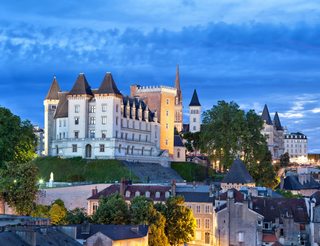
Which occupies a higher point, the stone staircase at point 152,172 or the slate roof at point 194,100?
the slate roof at point 194,100

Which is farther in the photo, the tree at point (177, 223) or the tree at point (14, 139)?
the tree at point (14, 139)

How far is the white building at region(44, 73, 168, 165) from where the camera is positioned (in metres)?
106

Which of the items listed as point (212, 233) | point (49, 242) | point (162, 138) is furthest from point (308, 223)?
point (162, 138)

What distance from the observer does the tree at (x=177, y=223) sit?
222ft

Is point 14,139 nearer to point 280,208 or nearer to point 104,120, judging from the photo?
point 104,120

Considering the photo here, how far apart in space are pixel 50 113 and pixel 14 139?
93.6 ft

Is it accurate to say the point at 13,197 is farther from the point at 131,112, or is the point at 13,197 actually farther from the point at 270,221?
the point at 131,112

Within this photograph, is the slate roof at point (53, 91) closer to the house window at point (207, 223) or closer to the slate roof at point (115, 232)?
the house window at point (207, 223)

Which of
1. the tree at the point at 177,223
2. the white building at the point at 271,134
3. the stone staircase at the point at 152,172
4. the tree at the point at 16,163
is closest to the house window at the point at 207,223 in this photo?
the tree at the point at 177,223

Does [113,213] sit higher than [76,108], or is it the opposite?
[76,108]

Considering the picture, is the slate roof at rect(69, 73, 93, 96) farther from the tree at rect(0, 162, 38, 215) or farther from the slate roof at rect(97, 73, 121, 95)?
the tree at rect(0, 162, 38, 215)

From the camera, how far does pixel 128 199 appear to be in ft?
262

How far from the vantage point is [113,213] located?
64125 millimetres

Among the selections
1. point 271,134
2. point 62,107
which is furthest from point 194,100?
point 62,107
